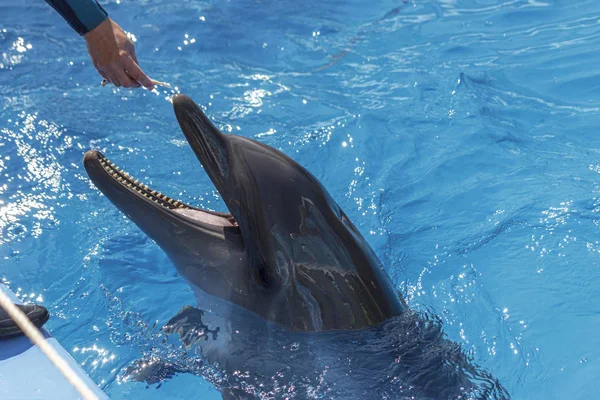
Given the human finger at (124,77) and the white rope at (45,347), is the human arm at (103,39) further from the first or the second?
the white rope at (45,347)

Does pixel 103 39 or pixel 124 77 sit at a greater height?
pixel 103 39

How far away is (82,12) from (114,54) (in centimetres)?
26

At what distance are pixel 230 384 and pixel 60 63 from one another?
5.83m

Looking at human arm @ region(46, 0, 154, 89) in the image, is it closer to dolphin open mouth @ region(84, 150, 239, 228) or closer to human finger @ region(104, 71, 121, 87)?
human finger @ region(104, 71, 121, 87)

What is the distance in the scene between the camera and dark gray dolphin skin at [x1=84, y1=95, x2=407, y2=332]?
3412 mm

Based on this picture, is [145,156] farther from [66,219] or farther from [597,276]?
[597,276]

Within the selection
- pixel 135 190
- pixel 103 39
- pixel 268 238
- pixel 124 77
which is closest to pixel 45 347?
pixel 135 190

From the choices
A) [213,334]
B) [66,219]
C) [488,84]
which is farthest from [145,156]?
[488,84]

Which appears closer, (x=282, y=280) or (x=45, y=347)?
(x=45, y=347)

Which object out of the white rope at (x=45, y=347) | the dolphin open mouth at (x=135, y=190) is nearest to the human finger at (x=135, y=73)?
the dolphin open mouth at (x=135, y=190)

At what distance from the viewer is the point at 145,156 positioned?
647 centimetres

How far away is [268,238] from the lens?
346 cm

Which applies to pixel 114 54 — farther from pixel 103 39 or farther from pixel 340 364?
pixel 340 364

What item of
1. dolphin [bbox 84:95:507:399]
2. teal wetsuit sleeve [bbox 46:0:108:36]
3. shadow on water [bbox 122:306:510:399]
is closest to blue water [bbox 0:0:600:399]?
shadow on water [bbox 122:306:510:399]
